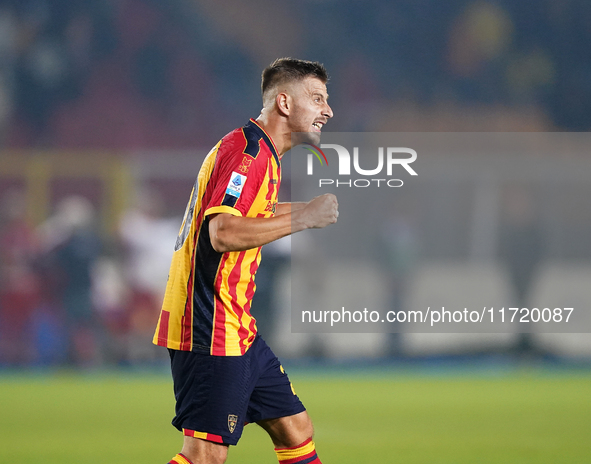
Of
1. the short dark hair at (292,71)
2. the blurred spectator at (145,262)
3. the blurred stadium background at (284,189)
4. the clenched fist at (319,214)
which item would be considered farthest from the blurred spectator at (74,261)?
the clenched fist at (319,214)

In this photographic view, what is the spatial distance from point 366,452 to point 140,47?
9271 mm

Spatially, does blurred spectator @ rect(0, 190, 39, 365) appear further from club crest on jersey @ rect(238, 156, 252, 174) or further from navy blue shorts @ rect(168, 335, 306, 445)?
club crest on jersey @ rect(238, 156, 252, 174)

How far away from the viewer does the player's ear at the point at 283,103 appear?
3.28 metres

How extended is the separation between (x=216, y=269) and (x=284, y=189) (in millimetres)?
7939

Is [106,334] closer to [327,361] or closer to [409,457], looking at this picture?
[327,361]

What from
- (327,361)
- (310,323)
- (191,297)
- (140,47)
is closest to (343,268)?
(310,323)

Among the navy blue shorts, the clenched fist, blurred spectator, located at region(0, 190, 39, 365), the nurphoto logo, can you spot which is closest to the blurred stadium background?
blurred spectator, located at region(0, 190, 39, 365)

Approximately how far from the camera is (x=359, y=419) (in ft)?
20.6

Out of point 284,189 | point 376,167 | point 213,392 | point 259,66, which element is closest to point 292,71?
point 213,392

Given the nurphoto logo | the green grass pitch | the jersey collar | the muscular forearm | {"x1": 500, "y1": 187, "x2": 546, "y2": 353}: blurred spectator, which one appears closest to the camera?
the muscular forearm

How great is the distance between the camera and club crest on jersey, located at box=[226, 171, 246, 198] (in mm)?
2893

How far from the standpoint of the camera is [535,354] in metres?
9.43

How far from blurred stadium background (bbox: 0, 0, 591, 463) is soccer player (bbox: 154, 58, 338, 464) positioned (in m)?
3.09

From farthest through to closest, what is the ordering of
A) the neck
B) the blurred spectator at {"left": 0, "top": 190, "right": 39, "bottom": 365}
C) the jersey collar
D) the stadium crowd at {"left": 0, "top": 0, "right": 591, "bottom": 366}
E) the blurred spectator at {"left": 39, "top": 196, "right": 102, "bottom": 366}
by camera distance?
1. the stadium crowd at {"left": 0, "top": 0, "right": 591, "bottom": 366}
2. the blurred spectator at {"left": 0, "top": 190, "right": 39, "bottom": 365}
3. the blurred spectator at {"left": 39, "top": 196, "right": 102, "bottom": 366}
4. the neck
5. the jersey collar
